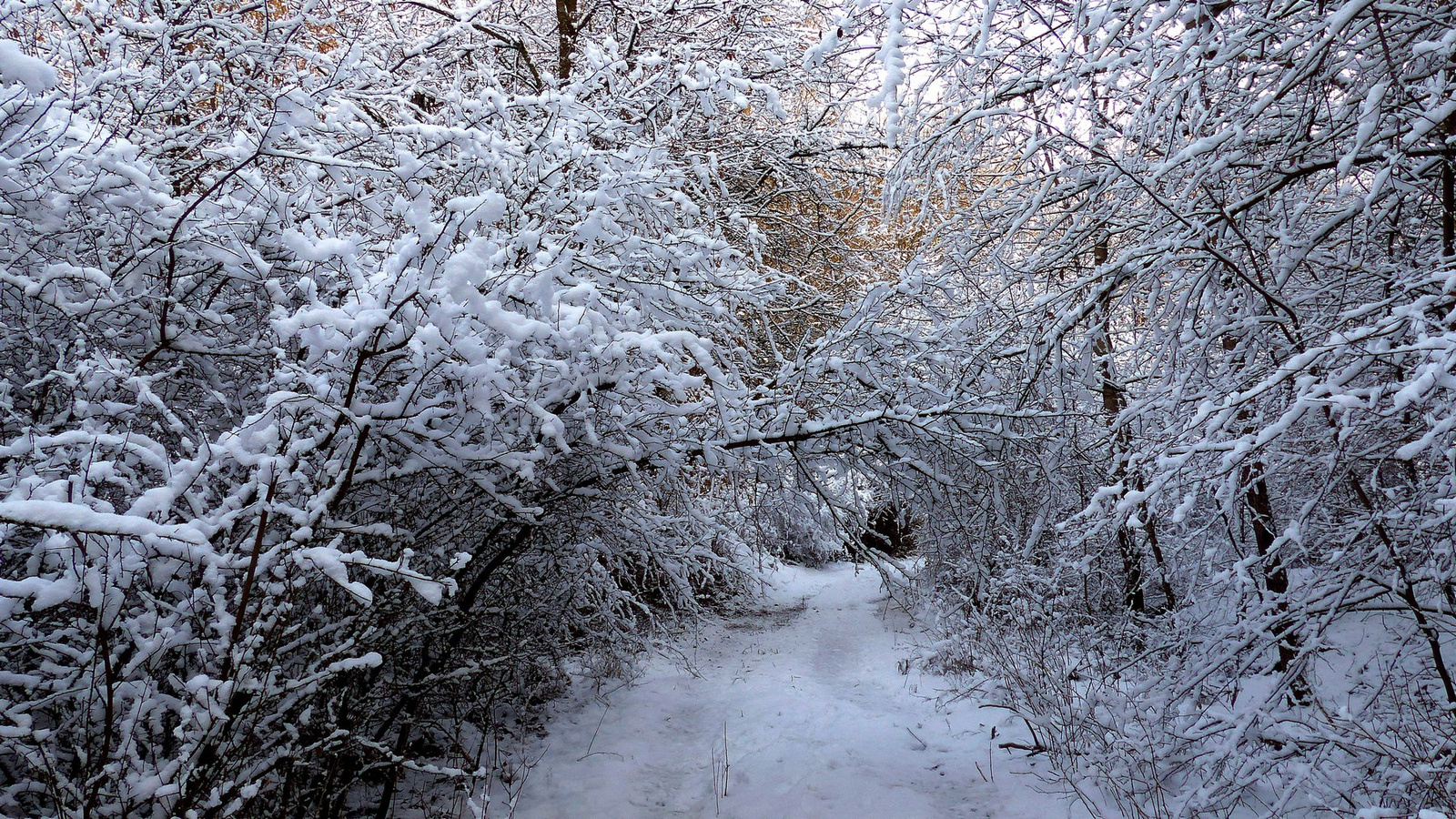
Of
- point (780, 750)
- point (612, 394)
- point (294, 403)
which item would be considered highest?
point (294, 403)

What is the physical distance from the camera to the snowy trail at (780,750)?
4109 mm

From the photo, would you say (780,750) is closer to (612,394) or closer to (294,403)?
(612,394)

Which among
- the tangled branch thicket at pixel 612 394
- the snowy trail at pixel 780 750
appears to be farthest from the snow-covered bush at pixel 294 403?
the snowy trail at pixel 780 750

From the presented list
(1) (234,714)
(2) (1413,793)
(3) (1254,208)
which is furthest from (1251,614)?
(1) (234,714)

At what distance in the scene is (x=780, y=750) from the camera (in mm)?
4883

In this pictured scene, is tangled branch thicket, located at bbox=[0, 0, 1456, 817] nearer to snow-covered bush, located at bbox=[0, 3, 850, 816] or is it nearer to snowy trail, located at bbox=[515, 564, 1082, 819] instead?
snow-covered bush, located at bbox=[0, 3, 850, 816]

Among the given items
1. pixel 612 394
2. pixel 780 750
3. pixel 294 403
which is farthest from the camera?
pixel 780 750

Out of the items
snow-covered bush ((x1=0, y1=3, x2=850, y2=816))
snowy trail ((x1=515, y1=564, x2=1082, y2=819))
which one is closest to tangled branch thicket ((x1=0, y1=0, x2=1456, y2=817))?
snow-covered bush ((x1=0, y1=3, x2=850, y2=816))

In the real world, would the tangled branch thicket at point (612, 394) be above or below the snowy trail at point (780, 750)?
above

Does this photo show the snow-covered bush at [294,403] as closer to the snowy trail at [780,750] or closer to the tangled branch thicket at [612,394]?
the tangled branch thicket at [612,394]

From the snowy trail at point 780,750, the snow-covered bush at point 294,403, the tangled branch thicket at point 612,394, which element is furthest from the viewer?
the snowy trail at point 780,750

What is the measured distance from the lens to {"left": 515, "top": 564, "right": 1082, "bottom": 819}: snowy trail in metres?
4.11

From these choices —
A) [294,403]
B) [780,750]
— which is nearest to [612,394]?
[294,403]

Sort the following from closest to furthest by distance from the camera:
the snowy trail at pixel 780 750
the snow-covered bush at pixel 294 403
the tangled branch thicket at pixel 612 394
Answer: the snow-covered bush at pixel 294 403
the tangled branch thicket at pixel 612 394
the snowy trail at pixel 780 750
